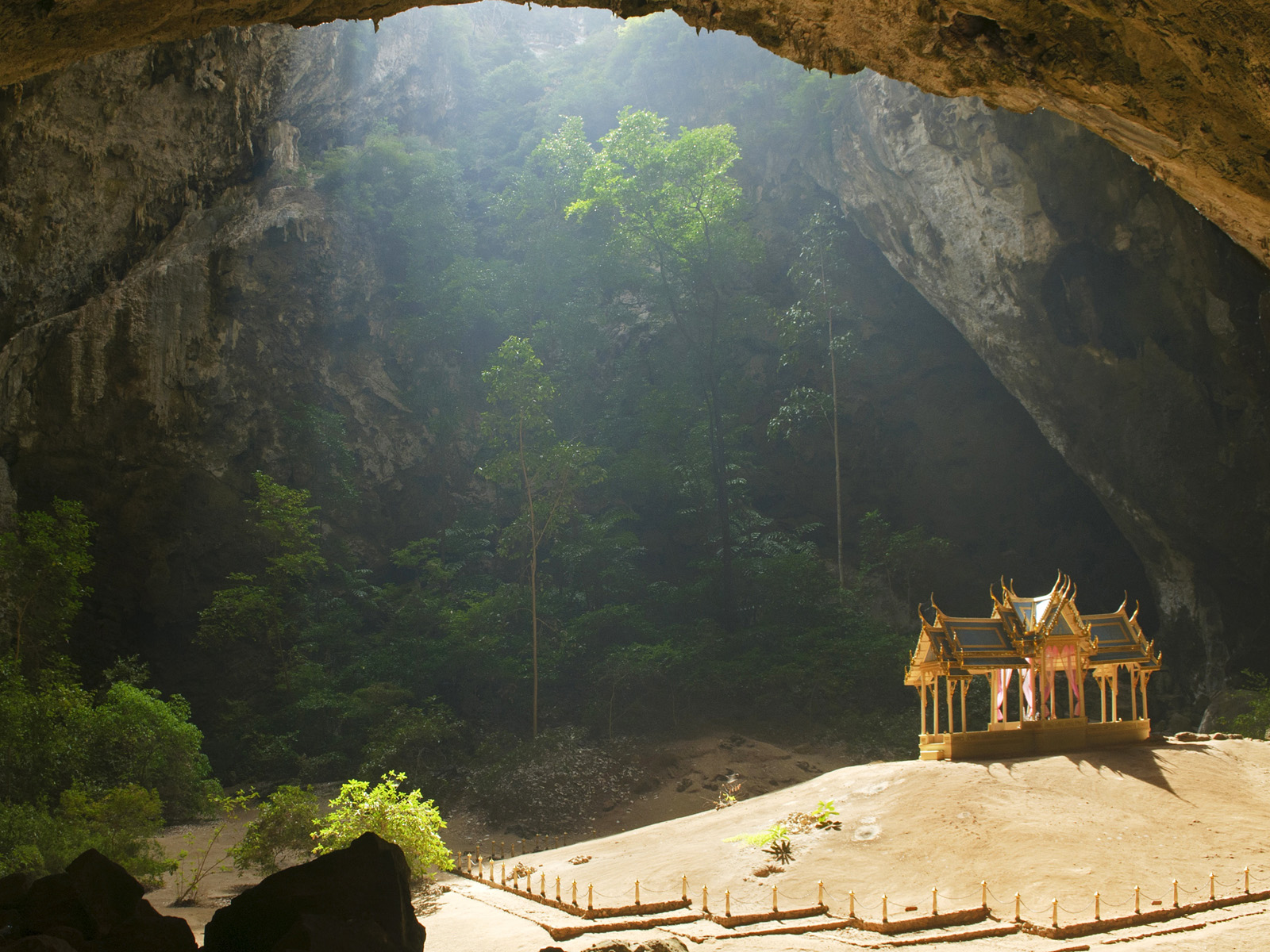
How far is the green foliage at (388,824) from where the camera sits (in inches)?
434

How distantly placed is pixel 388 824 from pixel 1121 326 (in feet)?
55.3

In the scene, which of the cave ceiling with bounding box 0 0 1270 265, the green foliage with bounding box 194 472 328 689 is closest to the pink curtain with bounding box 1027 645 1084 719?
the cave ceiling with bounding box 0 0 1270 265

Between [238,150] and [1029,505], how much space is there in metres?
21.2

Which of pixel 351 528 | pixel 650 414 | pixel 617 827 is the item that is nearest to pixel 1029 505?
pixel 650 414

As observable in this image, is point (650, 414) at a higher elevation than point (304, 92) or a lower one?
lower

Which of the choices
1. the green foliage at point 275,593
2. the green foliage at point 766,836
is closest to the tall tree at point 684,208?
the green foliage at point 275,593

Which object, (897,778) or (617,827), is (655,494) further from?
(897,778)

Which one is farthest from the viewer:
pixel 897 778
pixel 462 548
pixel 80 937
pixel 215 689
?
pixel 462 548

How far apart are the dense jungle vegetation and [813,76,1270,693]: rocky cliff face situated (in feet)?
17.2

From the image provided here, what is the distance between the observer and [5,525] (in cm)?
1494

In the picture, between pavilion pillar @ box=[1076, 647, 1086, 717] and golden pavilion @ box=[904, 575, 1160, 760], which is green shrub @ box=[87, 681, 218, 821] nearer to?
golden pavilion @ box=[904, 575, 1160, 760]

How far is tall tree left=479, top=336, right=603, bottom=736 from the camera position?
75.6ft

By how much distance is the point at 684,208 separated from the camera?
85.7 feet

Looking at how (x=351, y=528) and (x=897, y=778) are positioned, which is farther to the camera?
(x=351, y=528)
